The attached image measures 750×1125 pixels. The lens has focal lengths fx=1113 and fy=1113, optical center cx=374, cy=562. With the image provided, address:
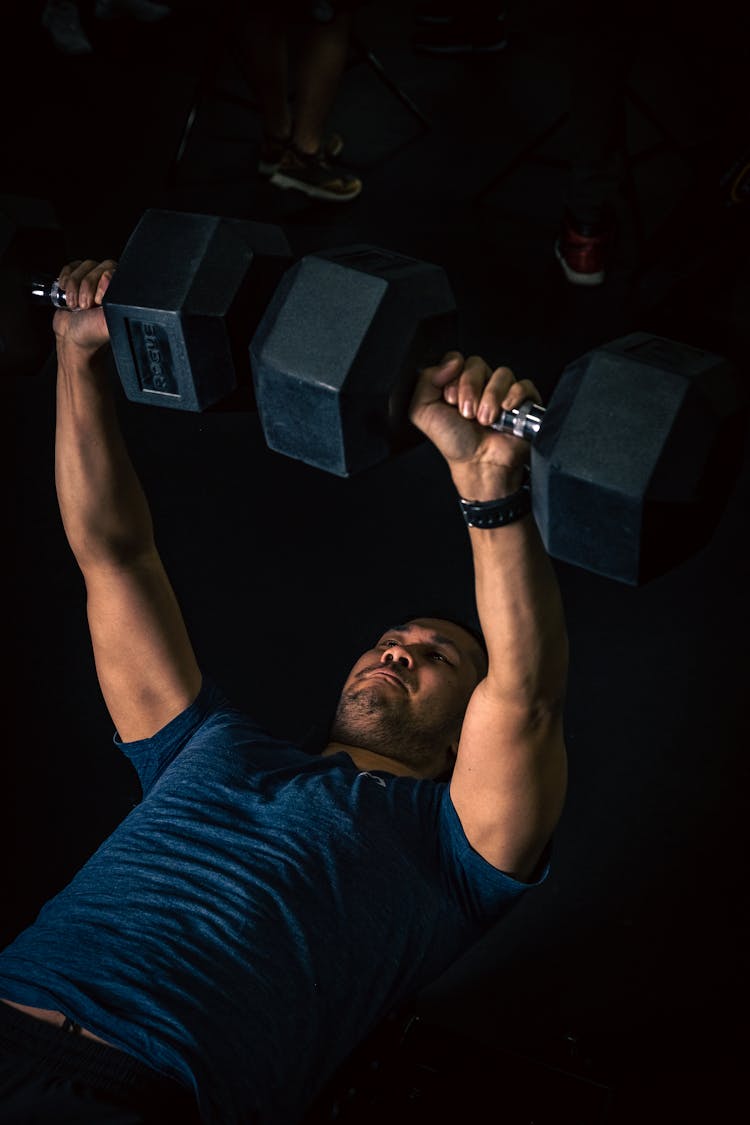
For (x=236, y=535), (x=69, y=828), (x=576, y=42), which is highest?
(x=576, y=42)

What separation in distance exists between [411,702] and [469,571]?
3.11 feet

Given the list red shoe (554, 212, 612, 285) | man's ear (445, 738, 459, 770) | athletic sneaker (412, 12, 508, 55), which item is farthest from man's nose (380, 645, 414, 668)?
athletic sneaker (412, 12, 508, 55)

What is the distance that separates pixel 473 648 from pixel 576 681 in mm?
643

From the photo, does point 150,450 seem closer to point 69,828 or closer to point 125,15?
point 69,828

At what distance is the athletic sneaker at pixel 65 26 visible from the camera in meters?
4.41

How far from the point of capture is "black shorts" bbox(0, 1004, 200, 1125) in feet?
3.94

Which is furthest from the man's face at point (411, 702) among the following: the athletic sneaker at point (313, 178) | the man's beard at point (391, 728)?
the athletic sneaker at point (313, 178)

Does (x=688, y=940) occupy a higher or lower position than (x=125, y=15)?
lower

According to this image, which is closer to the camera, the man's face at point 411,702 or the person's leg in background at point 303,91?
the man's face at point 411,702

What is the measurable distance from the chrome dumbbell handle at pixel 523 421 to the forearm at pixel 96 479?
629mm

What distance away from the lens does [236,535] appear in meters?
2.74

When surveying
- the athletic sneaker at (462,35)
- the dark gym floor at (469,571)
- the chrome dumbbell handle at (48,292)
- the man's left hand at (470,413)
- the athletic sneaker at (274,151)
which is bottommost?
the dark gym floor at (469,571)

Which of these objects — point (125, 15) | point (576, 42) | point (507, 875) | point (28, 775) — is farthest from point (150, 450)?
point (125, 15)

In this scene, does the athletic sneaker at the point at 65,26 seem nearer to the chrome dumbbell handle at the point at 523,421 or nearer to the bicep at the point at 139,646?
the bicep at the point at 139,646
